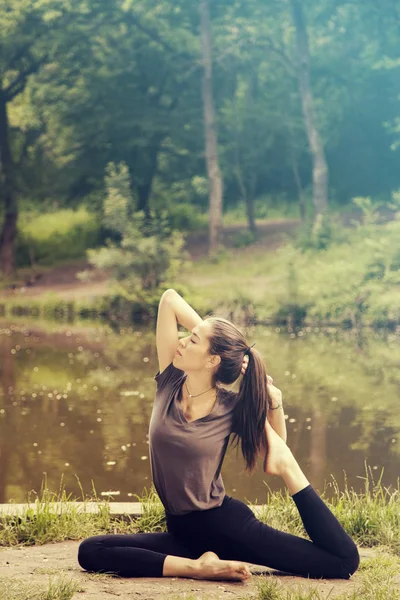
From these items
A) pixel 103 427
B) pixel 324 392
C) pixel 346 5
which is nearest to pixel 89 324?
pixel 324 392

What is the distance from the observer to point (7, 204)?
105 feet

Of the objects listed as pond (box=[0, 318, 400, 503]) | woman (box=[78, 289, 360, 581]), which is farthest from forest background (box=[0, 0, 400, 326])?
woman (box=[78, 289, 360, 581])

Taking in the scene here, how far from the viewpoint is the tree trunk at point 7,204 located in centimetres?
3158

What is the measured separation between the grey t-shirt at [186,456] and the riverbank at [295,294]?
1679 centimetres

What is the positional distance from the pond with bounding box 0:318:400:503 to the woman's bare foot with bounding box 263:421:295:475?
6.33ft

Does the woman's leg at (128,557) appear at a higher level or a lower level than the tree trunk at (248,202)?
lower

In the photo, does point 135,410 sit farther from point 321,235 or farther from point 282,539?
point 321,235

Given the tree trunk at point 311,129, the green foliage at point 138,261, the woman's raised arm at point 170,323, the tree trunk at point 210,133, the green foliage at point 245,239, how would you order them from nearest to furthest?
the woman's raised arm at point 170,323
the green foliage at point 138,261
the tree trunk at point 311,129
the tree trunk at point 210,133
the green foliage at point 245,239

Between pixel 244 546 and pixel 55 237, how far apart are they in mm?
30639

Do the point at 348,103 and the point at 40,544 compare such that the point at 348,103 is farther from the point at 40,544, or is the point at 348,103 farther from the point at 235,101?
the point at 40,544

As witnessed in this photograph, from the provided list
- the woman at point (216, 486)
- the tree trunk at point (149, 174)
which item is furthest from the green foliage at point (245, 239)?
the woman at point (216, 486)

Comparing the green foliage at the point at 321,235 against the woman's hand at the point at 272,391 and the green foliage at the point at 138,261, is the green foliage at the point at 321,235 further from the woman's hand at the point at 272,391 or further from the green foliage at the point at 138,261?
the woman's hand at the point at 272,391

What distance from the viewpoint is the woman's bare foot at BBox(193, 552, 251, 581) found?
4.18 m

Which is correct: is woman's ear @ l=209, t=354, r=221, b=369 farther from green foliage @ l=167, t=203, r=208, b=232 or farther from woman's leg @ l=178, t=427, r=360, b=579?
green foliage @ l=167, t=203, r=208, b=232
